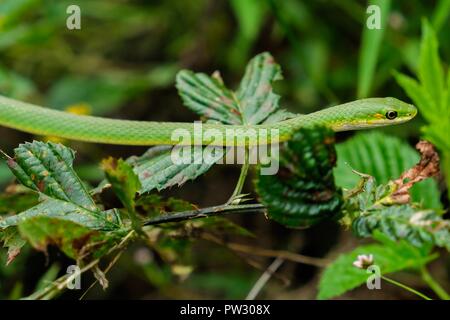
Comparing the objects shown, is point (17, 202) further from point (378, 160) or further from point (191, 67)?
point (191, 67)

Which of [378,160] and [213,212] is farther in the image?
[378,160]

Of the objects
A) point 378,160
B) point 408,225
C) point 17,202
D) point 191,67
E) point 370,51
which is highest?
point 191,67

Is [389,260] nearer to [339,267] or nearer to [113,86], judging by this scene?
[339,267]

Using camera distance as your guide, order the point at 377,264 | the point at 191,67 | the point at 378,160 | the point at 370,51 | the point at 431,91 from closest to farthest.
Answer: the point at 431,91 → the point at 377,264 → the point at 378,160 → the point at 370,51 → the point at 191,67

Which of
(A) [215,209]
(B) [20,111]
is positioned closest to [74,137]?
(B) [20,111]

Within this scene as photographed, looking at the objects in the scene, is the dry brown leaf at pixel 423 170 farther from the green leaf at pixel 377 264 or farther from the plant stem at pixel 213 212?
the green leaf at pixel 377 264

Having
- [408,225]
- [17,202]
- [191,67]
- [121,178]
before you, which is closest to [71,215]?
[121,178]

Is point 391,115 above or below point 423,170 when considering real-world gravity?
above
